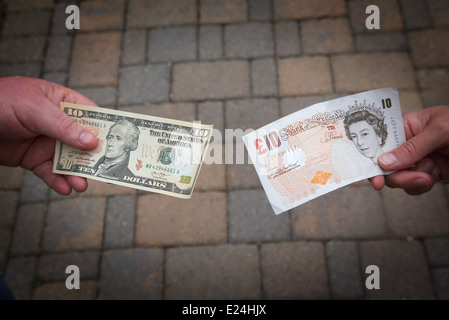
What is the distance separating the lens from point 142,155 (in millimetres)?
1854

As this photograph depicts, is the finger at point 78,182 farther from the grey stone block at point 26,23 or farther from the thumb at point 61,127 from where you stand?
the grey stone block at point 26,23

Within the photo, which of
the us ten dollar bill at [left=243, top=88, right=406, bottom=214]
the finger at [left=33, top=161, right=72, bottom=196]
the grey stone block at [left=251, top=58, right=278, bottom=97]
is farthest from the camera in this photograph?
the grey stone block at [left=251, top=58, right=278, bottom=97]

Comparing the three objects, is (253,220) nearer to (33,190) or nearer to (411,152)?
(411,152)

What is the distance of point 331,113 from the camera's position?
6.10 ft

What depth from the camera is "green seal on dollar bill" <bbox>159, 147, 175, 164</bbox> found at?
6.04 feet

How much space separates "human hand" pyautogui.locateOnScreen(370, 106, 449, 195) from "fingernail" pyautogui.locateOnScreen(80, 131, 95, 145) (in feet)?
4.97

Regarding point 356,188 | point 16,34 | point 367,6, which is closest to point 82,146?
point 356,188

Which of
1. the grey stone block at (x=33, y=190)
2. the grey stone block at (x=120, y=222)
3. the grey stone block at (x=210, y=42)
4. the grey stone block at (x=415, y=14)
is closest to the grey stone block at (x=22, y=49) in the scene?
the grey stone block at (x=33, y=190)

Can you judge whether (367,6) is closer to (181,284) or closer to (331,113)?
(331,113)

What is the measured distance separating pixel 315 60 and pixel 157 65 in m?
1.32

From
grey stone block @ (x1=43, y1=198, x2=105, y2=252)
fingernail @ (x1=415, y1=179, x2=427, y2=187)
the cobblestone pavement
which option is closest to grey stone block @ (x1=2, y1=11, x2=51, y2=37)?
the cobblestone pavement

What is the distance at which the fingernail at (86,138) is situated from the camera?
68.1 inches

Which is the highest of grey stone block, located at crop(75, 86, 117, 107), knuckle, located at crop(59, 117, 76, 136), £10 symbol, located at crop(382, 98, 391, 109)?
grey stone block, located at crop(75, 86, 117, 107)

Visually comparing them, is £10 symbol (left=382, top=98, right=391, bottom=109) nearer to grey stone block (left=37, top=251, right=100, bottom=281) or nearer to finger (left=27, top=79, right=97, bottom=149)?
finger (left=27, top=79, right=97, bottom=149)
